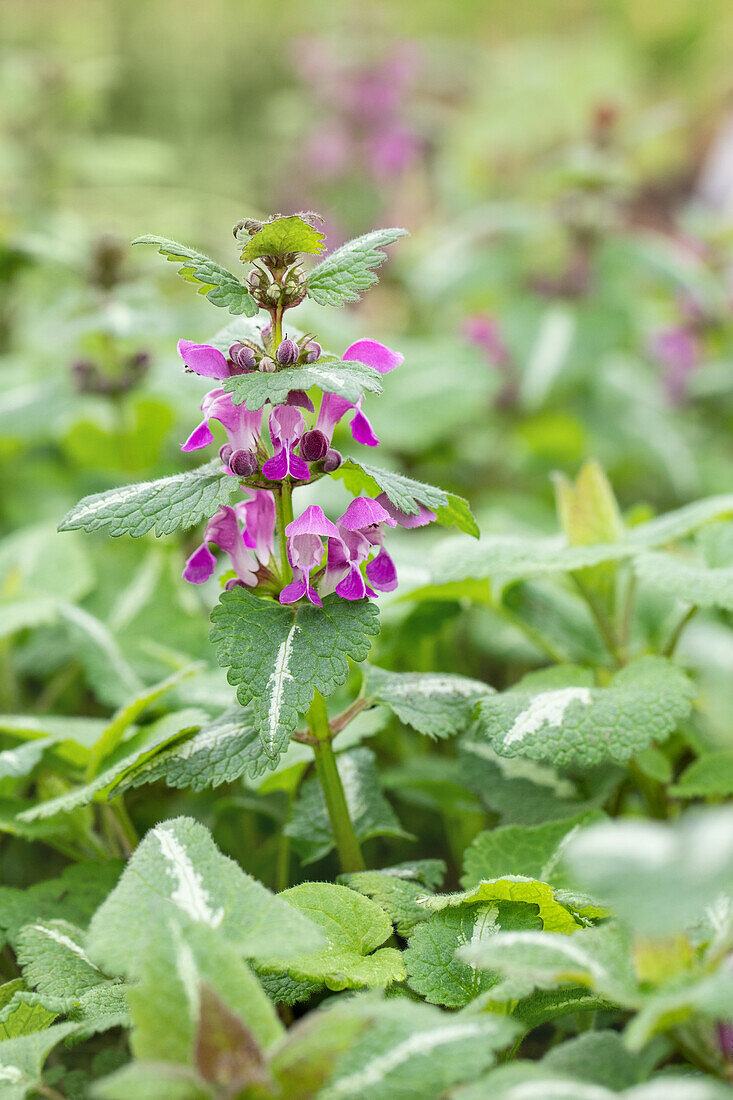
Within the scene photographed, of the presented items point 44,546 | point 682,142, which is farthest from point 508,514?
point 682,142

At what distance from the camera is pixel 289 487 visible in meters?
0.99

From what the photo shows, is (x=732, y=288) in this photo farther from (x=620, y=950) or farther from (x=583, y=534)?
(x=620, y=950)

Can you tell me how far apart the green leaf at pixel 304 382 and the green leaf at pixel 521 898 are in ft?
1.62

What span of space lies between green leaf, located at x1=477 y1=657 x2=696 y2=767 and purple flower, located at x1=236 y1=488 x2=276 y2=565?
0.31 m

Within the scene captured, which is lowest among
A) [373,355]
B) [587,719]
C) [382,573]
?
[587,719]

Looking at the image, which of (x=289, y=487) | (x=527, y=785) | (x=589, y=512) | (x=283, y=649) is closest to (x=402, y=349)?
(x=589, y=512)

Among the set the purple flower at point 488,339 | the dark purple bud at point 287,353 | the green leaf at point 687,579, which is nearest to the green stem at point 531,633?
the green leaf at point 687,579

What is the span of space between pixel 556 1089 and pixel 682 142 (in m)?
5.73

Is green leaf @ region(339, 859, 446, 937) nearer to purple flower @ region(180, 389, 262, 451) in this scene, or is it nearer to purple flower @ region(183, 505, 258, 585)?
purple flower @ region(183, 505, 258, 585)

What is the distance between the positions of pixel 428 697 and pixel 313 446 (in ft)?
1.14

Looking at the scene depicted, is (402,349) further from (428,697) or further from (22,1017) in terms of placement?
(22,1017)

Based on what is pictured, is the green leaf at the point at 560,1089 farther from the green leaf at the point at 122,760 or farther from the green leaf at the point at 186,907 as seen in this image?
the green leaf at the point at 122,760

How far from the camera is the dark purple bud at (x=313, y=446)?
37.0 inches

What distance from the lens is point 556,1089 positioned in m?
0.69
